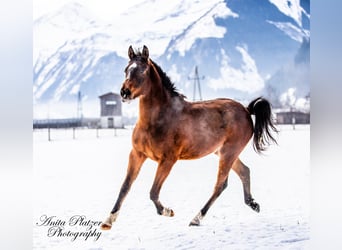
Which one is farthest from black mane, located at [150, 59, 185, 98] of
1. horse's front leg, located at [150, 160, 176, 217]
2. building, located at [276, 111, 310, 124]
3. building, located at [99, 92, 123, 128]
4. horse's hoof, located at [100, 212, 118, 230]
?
horse's hoof, located at [100, 212, 118, 230]

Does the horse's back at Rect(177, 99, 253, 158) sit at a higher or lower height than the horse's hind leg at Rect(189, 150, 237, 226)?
higher

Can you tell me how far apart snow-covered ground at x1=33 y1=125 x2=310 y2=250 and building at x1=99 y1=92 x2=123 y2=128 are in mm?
52

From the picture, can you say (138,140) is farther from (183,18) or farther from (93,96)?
(183,18)

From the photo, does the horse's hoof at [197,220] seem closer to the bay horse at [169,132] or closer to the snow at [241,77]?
the bay horse at [169,132]

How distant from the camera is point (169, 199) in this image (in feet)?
6.84

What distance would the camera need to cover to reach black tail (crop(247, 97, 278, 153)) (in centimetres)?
216

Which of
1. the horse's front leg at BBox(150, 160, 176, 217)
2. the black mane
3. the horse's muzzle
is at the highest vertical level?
the black mane

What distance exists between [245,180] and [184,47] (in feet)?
2.73

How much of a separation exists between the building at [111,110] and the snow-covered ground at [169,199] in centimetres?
5

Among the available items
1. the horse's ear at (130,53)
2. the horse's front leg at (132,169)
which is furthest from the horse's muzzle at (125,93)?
the horse's front leg at (132,169)

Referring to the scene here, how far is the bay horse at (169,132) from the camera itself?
2055 mm

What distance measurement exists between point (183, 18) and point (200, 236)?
4.01ft

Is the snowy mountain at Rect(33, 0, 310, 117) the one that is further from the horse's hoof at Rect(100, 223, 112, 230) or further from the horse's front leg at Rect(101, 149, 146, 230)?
the horse's hoof at Rect(100, 223, 112, 230)
